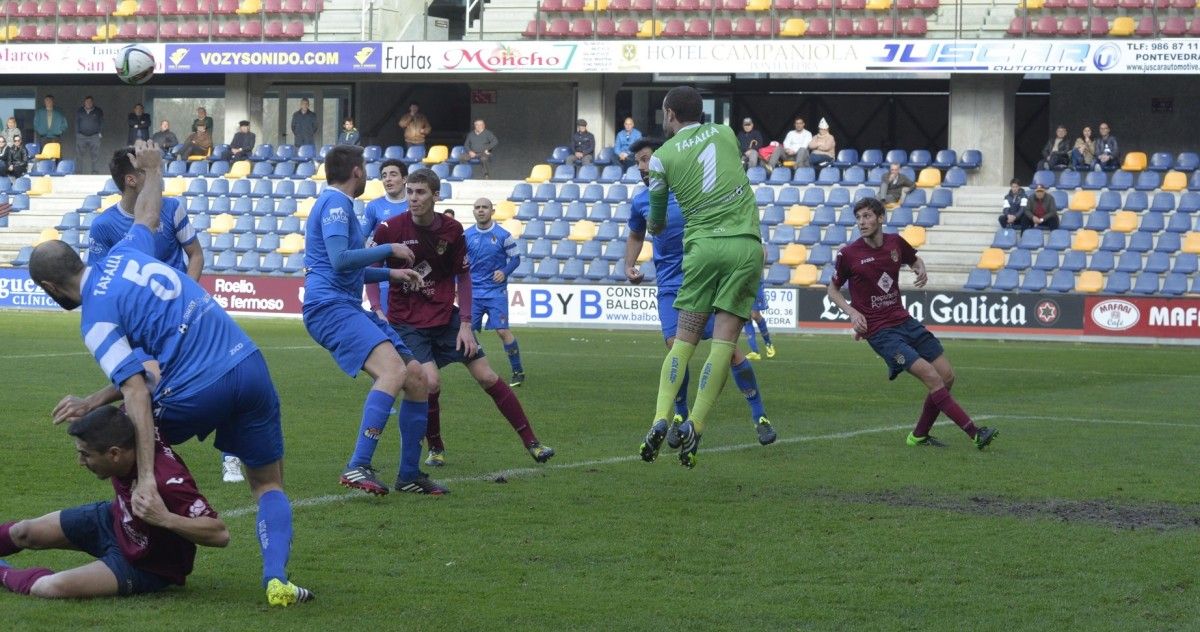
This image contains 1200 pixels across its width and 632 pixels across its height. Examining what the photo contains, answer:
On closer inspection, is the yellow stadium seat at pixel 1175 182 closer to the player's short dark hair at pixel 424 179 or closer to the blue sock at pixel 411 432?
the player's short dark hair at pixel 424 179

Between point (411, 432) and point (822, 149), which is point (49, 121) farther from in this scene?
point (411, 432)

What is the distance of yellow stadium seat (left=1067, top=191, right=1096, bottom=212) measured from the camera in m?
30.0

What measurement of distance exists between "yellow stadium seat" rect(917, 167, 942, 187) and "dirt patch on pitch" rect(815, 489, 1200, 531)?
23132 mm

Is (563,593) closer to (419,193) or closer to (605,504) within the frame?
(605,504)

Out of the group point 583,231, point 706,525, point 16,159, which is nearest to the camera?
point 706,525

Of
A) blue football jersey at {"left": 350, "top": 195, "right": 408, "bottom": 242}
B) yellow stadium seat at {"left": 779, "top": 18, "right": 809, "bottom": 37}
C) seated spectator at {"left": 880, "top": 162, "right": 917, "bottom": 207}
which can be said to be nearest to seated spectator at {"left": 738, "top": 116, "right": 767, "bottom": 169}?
yellow stadium seat at {"left": 779, "top": 18, "right": 809, "bottom": 37}

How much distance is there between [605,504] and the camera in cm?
880

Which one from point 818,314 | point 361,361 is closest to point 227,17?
point 818,314

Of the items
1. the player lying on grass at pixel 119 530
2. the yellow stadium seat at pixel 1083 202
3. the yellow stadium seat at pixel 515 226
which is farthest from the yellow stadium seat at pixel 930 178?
the player lying on grass at pixel 119 530

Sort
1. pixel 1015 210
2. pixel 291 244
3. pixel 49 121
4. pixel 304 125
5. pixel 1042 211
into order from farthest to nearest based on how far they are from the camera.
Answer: pixel 49 121
pixel 304 125
pixel 291 244
pixel 1015 210
pixel 1042 211

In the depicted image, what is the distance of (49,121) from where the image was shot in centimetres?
3897

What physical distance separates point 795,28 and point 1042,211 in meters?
6.41

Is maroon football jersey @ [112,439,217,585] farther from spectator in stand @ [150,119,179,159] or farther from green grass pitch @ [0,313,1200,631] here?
spectator in stand @ [150,119,179,159]

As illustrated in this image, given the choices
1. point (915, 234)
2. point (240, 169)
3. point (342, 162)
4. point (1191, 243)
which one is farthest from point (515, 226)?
point (342, 162)
